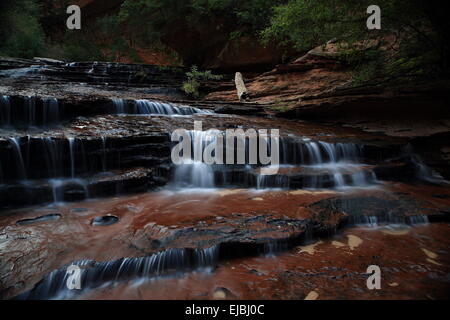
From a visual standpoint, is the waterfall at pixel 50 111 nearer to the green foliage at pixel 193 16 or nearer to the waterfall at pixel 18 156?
the waterfall at pixel 18 156

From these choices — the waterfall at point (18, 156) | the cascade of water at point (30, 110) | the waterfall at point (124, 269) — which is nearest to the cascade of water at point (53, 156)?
the waterfall at point (18, 156)

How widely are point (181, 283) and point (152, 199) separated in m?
1.90

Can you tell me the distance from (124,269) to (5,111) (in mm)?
4472

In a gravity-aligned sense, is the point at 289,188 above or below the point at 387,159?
below

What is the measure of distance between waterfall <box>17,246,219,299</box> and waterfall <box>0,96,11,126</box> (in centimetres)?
406

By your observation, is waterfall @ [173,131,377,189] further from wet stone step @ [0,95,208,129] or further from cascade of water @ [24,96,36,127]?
cascade of water @ [24,96,36,127]

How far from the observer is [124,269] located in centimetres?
227

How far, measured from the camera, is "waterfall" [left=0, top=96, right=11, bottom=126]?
468 cm

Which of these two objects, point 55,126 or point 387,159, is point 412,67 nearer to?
point 387,159

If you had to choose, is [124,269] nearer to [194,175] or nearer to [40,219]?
[40,219]

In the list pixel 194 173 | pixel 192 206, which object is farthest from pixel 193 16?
pixel 192 206

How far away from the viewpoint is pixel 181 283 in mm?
2172

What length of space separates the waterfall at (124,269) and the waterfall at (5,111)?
4060 mm
